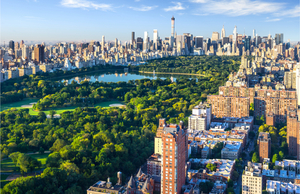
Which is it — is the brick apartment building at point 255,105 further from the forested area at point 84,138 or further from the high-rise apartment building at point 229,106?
the forested area at point 84,138

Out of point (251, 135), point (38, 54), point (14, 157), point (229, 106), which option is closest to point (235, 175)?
point (251, 135)

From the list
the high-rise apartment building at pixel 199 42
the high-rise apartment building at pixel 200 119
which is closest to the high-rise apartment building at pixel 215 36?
the high-rise apartment building at pixel 199 42

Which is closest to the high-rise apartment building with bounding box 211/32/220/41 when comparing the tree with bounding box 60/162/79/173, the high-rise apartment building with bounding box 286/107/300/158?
the high-rise apartment building with bounding box 286/107/300/158

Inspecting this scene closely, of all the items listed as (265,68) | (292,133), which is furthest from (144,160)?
(265,68)

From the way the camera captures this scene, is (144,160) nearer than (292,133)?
Yes

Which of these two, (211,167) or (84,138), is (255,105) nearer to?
(211,167)

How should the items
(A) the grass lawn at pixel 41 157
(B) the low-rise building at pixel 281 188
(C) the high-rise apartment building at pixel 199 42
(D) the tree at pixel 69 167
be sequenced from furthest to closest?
(C) the high-rise apartment building at pixel 199 42 → (A) the grass lawn at pixel 41 157 → (D) the tree at pixel 69 167 → (B) the low-rise building at pixel 281 188

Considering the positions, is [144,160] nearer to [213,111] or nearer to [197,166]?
[197,166]
